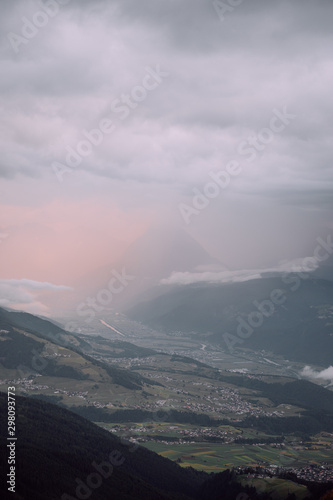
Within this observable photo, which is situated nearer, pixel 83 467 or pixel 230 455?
pixel 83 467

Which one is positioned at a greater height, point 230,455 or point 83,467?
point 83,467

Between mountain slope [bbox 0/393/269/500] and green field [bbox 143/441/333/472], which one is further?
green field [bbox 143/441/333/472]

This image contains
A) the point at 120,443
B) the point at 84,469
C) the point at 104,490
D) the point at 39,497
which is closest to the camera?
the point at 39,497

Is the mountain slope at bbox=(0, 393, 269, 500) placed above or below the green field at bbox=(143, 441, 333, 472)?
above

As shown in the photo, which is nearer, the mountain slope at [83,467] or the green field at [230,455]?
the mountain slope at [83,467]

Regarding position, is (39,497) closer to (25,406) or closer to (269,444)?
(25,406)

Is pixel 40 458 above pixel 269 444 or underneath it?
above

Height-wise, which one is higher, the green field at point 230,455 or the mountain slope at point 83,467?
the mountain slope at point 83,467

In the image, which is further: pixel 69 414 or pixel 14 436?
pixel 69 414

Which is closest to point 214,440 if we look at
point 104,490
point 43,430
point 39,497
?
point 43,430

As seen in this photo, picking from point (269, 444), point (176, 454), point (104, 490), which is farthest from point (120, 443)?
point (269, 444)

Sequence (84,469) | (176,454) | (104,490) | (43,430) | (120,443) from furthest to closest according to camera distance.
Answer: (176,454)
(120,443)
(43,430)
(84,469)
(104,490)
